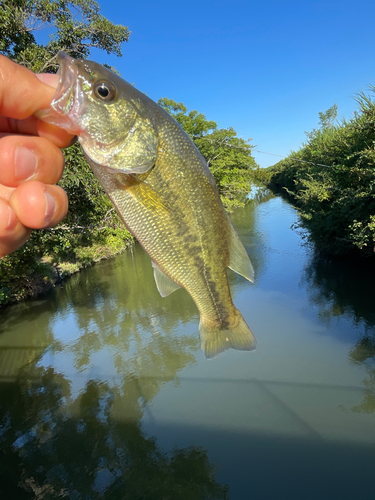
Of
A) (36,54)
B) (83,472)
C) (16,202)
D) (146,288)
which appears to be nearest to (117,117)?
(16,202)

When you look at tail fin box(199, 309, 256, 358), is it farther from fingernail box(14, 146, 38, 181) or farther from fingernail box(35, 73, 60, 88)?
fingernail box(35, 73, 60, 88)

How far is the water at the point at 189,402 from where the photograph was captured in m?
5.11

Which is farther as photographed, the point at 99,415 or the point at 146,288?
the point at 146,288

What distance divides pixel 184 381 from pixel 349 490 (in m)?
3.75

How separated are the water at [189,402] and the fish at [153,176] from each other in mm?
3974

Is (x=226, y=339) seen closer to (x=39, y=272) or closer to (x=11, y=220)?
(x=11, y=220)

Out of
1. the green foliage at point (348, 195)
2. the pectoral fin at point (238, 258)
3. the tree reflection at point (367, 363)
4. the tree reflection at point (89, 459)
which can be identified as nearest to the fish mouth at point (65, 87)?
the pectoral fin at point (238, 258)

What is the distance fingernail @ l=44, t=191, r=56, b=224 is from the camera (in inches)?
64.2

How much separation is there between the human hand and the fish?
105 millimetres

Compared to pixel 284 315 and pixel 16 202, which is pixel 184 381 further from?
pixel 16 202

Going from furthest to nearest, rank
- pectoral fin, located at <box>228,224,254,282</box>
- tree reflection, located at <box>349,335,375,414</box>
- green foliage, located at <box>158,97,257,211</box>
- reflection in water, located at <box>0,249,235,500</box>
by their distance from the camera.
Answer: green foliage, located at <box>158,97,257,211</box> < tree reflection, located at <box>349,335,375,414</box> < reflection in water, located at <box>0,249,235,500</box> < pectoral fin, located at <box>228,224,254,282</box>

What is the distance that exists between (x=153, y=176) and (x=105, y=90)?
1.76ft

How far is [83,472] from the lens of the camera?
5.34 meters

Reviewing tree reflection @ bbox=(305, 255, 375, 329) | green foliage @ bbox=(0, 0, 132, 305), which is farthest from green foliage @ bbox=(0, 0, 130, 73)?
tree reflection @ bbox=(305, 255, 375, 329)
